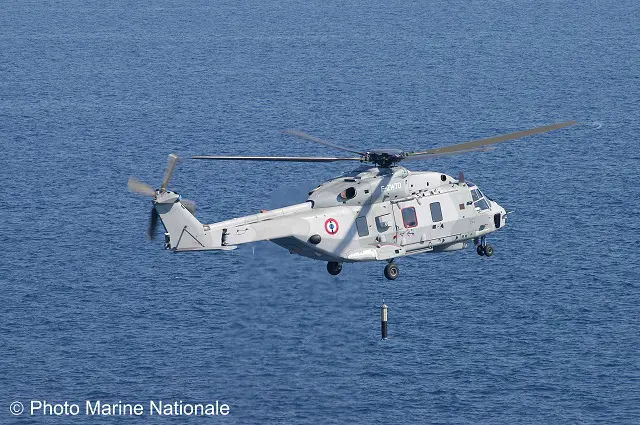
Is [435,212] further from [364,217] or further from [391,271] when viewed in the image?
[364,217]

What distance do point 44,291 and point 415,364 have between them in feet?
176

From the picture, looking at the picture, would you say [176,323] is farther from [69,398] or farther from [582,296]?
[582,296]

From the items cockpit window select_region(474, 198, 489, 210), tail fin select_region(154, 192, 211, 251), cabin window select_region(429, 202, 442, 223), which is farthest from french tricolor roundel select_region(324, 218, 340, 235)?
cockpit window select_region(474, 198, 489, 210)

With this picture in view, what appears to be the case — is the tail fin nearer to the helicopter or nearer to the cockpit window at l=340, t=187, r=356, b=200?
the helicopter

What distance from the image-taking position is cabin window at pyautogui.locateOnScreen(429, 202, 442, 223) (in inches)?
3780

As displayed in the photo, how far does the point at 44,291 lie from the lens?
617 feet

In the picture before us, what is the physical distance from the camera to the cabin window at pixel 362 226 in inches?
3627

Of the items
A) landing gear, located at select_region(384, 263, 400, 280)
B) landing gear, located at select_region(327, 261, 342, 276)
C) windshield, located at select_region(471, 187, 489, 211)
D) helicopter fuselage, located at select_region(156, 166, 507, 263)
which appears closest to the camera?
helicopter fuselage, located at select_region(156, 166, 507, 263)

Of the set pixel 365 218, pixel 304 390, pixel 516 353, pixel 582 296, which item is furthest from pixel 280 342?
pixel 365 218

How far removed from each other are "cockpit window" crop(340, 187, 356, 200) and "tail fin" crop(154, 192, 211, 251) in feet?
33.6

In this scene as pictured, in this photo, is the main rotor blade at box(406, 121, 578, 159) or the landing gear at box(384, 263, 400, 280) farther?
the landing gear at box(384, 263, 400, 280)

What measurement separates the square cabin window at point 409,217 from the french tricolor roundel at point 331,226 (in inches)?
231

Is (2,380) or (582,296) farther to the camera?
(582,296)

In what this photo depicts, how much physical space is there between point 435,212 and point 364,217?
630 centimetres
